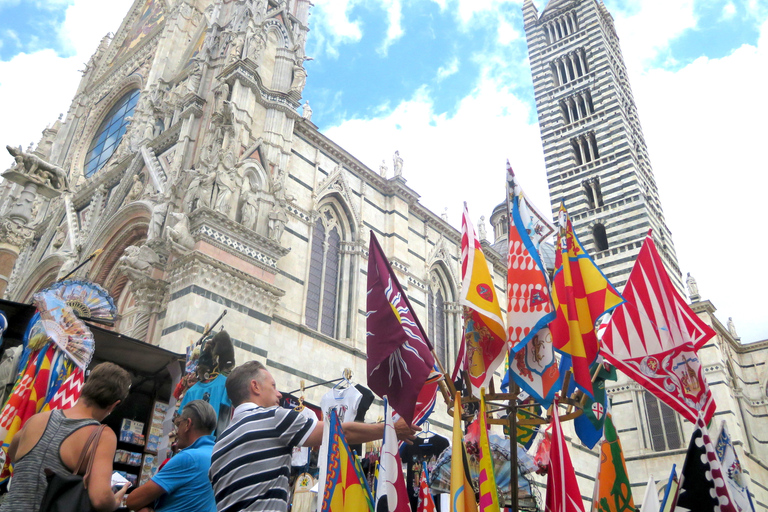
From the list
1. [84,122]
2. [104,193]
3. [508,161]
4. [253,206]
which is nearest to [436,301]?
[253,206]

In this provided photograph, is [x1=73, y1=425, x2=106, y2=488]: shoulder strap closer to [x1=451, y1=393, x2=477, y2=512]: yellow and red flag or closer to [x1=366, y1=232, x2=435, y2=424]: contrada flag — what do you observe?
[x1=366, y1=232, x2=435, y2=424]: contrada flag

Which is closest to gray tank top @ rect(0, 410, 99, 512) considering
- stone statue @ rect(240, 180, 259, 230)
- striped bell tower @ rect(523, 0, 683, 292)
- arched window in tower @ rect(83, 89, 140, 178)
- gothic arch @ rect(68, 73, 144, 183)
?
stone statue @ rect(240, 180, 259, 230)

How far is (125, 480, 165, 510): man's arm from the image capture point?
2.97 m

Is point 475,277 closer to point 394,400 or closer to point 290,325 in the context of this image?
point 394,400

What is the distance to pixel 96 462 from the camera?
2.91 metres

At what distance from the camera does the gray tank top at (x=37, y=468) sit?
2854mm

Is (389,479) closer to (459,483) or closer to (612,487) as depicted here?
(459,483)

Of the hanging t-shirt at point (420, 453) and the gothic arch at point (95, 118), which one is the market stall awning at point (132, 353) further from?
the gothic arch at point (95, 118)

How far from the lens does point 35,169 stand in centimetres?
1054

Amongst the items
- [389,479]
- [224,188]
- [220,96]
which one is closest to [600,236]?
[220,96]

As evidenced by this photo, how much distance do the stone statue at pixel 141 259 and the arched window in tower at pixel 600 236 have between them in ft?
71.8

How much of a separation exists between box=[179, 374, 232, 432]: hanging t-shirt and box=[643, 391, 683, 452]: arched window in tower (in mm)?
19328

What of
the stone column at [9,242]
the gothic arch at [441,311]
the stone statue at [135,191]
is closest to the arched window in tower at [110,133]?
the stone statue at [135,191]

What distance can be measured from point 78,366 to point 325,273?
28.1ft
